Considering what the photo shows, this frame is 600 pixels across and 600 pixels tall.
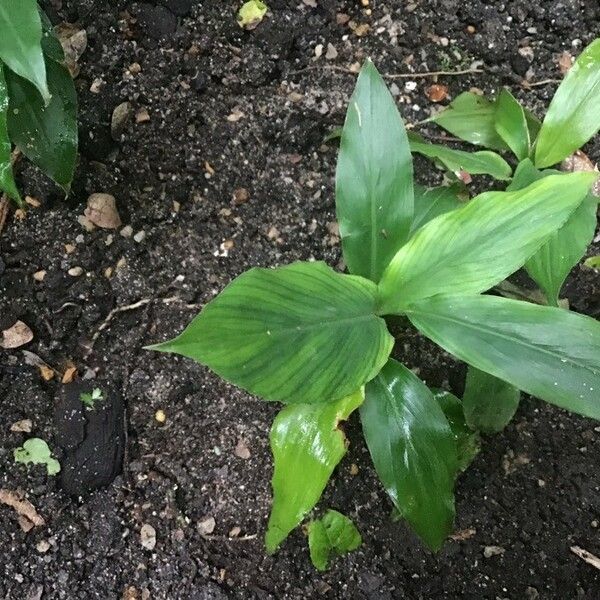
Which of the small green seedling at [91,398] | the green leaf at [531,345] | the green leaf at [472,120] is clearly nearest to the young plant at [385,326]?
the green leaf at [531,345]

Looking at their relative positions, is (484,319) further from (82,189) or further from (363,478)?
(82,189)

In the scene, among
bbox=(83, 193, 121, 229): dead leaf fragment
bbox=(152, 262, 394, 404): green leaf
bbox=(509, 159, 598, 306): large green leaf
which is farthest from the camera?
bbox=(83, 193, 121, 229): dead leaf fragment

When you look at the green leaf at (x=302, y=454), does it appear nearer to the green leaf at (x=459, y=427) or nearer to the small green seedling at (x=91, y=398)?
the green leaf at (x=459, y=427)

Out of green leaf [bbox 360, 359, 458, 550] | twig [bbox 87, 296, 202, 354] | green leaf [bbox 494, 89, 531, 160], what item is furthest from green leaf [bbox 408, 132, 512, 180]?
twig [bbox 87, 296, 202, 354]

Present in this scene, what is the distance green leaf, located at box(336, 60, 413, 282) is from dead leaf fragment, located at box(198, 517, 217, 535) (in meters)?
0.52

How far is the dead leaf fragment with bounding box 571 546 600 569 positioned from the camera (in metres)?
1.11

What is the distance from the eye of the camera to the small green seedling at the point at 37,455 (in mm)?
1116

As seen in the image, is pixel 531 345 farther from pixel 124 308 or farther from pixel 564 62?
pixel 564 62

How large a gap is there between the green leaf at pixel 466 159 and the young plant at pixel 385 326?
4.0 inches

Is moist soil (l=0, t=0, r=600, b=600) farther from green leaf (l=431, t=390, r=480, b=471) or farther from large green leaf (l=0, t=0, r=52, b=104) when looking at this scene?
large green leaf (l=0, t=0, r=52, b=104)

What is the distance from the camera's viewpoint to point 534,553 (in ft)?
3.66

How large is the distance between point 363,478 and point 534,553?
325 mm

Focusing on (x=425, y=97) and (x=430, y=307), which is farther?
(x=425, y=97)

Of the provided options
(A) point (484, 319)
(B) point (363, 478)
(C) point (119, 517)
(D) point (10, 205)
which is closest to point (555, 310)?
(A) point (484, 319)
